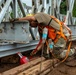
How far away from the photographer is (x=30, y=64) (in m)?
6.13

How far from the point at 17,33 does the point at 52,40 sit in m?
1.14

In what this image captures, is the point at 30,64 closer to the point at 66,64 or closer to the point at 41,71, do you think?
the point at 41,71

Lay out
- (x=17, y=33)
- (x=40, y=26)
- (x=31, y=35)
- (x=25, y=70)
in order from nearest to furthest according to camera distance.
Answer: (x=25, y=70) < (x=17, y=33) < (x=40, y=26) < (x=31, y=35)

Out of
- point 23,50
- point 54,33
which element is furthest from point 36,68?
point 54,33

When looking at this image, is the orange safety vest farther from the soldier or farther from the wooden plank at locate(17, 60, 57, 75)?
the wooden plank at locate(17, 60, 57, 75)

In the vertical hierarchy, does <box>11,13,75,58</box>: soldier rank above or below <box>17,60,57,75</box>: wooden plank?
above

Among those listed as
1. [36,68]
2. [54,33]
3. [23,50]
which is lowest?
[36,68]

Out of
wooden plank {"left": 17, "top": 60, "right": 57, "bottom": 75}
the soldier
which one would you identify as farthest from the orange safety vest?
wooden plank {"left": 17, "top": 60, "right": 57, "bottom": 75}

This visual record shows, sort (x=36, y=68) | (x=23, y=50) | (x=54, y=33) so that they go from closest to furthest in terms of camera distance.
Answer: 1. (x=36, y=68)
2. (x=23, y=50)
3. (x=54, y=33)

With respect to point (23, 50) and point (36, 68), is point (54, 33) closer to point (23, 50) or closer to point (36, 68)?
point (23, 50)

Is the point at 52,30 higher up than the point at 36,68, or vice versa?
the point at 52,30

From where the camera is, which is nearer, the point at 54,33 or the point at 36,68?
the point at 36,68

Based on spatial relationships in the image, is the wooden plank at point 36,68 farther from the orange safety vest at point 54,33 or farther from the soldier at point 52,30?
the orange safety vest at point 54,33

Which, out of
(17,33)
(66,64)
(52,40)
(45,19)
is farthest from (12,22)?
(66,64)
